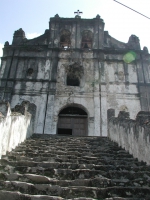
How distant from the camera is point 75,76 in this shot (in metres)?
14.7

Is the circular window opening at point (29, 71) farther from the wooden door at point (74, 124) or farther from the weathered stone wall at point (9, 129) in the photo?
the weathered stone wall at point (9, 129)

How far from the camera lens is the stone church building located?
42.6 ft

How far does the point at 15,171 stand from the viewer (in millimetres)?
4582

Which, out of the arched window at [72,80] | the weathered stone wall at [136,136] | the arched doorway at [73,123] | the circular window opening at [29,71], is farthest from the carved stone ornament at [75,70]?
the weathered stone wall at [136,136]

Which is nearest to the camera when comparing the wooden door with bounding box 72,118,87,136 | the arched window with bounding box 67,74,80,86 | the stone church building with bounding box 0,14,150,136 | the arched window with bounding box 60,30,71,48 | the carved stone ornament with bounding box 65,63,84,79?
the wooden door with bounding box 72,118,87,136

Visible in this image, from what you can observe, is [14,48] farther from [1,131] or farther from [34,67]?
[1,131]

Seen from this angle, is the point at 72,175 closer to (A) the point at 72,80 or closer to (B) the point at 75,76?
(B) the point at 75,76

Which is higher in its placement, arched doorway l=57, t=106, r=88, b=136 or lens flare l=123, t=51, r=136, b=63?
lens flare l=123, t=51, r=136, b=63

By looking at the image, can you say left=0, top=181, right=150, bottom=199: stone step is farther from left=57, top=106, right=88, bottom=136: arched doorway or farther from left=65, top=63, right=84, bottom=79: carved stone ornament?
left=65, top=63, right=84, bottom=79: carved stone ornament

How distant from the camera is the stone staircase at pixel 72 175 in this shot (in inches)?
148

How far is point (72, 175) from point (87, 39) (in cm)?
1382

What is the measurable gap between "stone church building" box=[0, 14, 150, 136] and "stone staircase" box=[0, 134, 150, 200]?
637 cm

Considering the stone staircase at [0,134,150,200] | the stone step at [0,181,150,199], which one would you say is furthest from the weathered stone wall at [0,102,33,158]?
the stone step at [0,181,150,199]

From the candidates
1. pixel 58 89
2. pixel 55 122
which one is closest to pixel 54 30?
pixel 58 89
